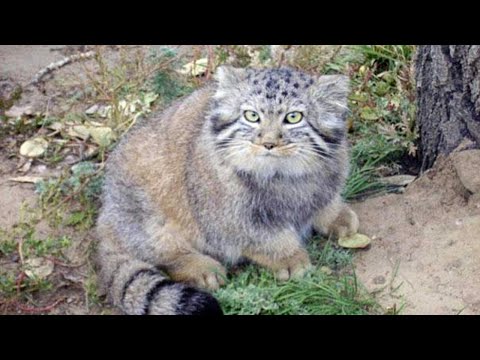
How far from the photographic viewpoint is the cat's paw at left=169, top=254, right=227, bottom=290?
4523 millimetres

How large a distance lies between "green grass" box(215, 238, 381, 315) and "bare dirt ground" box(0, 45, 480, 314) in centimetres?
12

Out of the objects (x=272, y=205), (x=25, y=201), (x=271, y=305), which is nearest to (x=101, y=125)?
(x=25, y=201)

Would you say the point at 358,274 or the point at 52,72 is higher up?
the point at 52,72

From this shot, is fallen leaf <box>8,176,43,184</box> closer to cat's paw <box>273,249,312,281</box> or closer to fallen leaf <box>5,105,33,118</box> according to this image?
fallen leaf <box>5,105,33,118</box>

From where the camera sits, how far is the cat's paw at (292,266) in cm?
450

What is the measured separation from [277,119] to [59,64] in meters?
2.69

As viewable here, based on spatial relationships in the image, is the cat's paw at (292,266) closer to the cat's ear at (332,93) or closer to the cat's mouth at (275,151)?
the cat's mouth at (275,151)

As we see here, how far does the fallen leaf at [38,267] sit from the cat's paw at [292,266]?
4.31ft

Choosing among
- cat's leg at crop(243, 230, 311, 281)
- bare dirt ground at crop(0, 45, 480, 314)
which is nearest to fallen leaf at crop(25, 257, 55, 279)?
bare dirt ground at crop(0, 45, 480, 314)

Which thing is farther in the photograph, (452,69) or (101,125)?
(101,125)

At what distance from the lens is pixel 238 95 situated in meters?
4.36

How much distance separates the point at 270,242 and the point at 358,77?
193 cm

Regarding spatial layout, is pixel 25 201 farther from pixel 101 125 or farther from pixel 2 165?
pixel 101 125

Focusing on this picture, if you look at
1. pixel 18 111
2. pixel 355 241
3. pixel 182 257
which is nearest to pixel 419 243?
pixel 355 241
